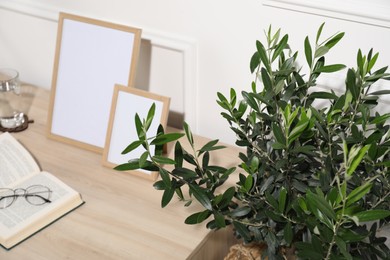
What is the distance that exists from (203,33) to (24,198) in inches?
24.6

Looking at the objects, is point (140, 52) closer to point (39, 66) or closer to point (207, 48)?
point (207, 48)

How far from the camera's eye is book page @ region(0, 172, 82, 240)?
1.28 metres

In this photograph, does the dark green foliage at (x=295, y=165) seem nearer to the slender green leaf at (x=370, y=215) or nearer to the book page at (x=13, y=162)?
the slender green leaf at (x=370, y=215)

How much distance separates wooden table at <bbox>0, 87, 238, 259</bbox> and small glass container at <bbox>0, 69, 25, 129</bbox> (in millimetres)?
136

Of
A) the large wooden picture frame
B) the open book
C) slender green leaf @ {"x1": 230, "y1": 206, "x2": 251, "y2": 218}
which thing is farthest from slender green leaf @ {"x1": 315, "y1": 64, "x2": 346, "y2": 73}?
the open book

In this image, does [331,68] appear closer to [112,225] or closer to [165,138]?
[165,138]

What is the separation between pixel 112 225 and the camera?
1.30 metres

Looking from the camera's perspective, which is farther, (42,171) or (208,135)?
(208,135)

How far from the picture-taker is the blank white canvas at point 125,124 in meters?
1.45

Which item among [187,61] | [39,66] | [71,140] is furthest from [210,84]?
[39,66]

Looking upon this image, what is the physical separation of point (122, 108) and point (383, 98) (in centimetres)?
66

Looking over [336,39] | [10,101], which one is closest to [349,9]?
[336,39]

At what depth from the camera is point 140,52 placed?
1621mm

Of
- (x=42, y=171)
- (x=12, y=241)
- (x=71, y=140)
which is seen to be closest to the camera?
(x=12, y=241)
